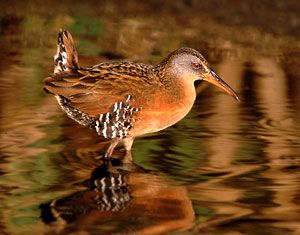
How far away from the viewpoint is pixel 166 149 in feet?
30.7

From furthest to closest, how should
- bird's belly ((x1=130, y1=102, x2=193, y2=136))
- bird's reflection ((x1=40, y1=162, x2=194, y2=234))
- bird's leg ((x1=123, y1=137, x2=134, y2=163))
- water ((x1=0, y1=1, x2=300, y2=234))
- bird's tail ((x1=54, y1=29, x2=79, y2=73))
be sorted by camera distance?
bird's tail ((x1=54, y1=29, x2=79, y2=73)) → bird's leg ((x1=123, y1=137, x2=134, y2=163)) → bird's belly ((x1=130, y1=102, x2=193, y2=136)) → water ((x1=0, y1=1, x2=300, y2=234)) → bird's reflection ((x1=40, y1=162, x2=194, y2=234))

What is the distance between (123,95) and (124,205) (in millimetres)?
1554

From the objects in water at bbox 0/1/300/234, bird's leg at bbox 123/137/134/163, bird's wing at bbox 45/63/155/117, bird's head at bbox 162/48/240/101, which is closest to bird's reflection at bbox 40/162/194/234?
water at bbox 0/1/300/234

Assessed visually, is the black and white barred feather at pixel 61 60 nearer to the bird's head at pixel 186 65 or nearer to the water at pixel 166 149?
the water at pixel 166 149

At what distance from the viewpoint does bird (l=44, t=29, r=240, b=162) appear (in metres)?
9.05

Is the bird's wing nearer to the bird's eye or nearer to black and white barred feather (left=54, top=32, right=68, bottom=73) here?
black and white barred feather (left=54, top=32, right=68, bottom=73)

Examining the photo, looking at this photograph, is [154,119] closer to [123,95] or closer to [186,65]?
[123,95]

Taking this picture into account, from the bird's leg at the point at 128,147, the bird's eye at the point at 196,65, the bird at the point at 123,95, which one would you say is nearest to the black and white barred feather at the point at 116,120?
the bird at the point at 123,95

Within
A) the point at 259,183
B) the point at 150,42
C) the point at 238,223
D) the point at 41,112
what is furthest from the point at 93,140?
the point at 150,42

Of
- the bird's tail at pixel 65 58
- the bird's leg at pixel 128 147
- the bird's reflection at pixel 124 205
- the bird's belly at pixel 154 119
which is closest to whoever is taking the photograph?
the bird's reflection at pixel 124 205

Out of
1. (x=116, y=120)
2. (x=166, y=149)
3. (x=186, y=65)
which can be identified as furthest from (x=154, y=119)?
(x=186, y=65)

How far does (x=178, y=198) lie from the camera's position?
7984 millimetres

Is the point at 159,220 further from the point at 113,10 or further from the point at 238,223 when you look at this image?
the point at 113,10

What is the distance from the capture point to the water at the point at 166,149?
744 centimetres
